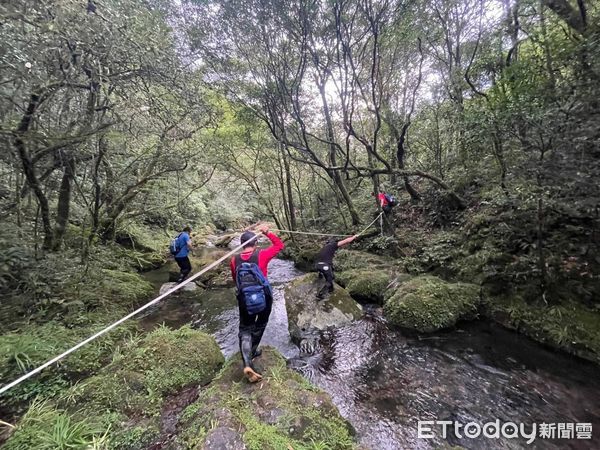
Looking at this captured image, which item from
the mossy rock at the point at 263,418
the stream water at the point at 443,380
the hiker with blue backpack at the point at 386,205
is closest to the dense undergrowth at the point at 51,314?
the mossy rock at the point at 263,418

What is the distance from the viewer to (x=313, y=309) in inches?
287

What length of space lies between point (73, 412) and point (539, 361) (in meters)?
7.43

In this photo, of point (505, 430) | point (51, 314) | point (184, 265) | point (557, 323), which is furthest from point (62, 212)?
point (557, 323)

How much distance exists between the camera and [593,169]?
4.37 m

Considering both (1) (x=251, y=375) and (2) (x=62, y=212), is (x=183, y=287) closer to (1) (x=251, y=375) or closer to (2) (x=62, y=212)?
(2) (x=62, y=212)

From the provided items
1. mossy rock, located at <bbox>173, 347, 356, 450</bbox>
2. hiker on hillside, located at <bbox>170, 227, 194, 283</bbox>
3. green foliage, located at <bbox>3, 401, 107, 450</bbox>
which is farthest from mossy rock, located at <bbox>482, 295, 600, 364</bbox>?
hiker on hillside, located at <bbox>170, 227, 194, 283</bbox>

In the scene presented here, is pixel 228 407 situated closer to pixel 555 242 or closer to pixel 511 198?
pixel 511 198

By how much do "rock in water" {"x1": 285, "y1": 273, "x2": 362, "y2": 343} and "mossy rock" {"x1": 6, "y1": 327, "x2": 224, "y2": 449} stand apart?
234 cm

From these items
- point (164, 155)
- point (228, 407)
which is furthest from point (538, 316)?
point (164, 155)

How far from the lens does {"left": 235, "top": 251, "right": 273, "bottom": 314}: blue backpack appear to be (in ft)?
13.8

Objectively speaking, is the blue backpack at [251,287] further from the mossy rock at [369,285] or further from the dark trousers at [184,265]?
the dark trousers at [184,265]

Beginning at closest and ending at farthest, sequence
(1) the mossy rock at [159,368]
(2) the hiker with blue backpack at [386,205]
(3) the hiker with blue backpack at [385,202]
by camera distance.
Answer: (1) the mossy rock at [159,368] < (2) the hiker with blue backpack at [386,205] < (3) the hiker with blue backpack at [385,202]

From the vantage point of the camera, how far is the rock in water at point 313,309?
701cm

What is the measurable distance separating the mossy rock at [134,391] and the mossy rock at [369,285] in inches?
194
